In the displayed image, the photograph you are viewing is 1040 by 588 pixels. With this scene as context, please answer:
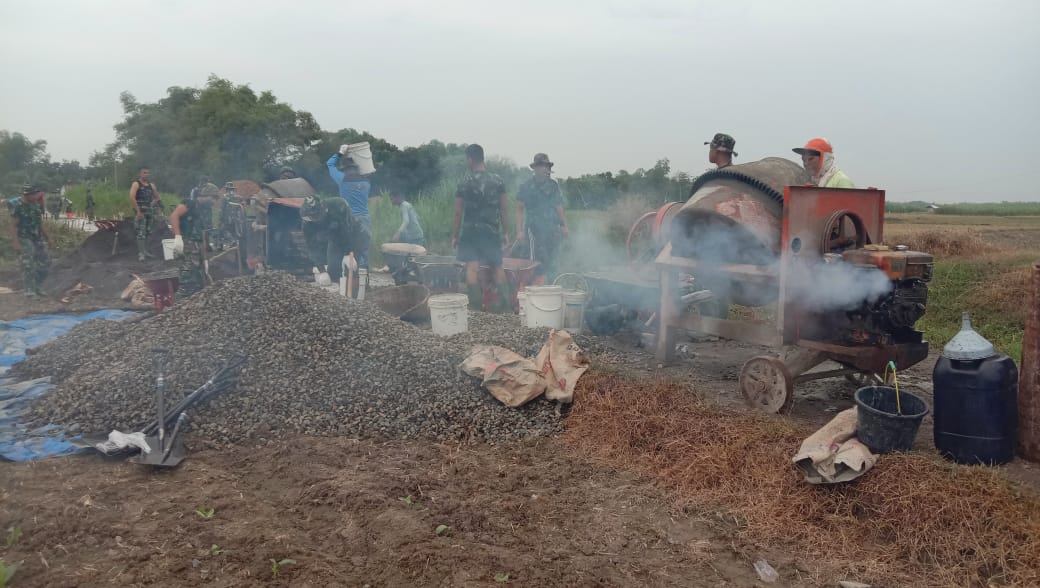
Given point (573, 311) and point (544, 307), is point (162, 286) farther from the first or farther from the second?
point (573, 311)

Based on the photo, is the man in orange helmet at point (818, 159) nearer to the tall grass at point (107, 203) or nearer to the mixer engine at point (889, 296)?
the mixer engine at point (889, 296)

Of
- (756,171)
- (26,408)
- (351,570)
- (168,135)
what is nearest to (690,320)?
(756,171)

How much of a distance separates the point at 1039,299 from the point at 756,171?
226cm

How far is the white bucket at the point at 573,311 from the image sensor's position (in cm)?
717

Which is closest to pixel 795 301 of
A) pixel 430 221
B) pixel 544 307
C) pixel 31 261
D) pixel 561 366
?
pixel 561 366

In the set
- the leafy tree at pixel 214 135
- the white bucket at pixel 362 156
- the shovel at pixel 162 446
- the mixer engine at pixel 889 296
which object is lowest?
the shovel at pixel 162 446

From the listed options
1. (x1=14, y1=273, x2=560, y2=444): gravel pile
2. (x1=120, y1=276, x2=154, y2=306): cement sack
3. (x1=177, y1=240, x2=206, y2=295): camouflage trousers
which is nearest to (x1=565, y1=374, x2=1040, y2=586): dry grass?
(x1=14, y1=273, x2=560, y2=444): gravel pile

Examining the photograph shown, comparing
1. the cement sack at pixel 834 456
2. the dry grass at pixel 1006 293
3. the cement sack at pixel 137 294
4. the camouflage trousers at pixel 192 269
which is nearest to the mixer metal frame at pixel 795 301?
the cement sack at pixel 834 456

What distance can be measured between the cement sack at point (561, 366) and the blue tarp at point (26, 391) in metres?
3.45

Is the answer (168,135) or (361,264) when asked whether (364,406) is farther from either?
(168,135)

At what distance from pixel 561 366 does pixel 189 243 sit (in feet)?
23.4

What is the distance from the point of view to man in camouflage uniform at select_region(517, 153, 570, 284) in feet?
28.7

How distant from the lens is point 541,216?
891cm

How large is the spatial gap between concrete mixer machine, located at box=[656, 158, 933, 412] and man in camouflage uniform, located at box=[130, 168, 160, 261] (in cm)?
1028
